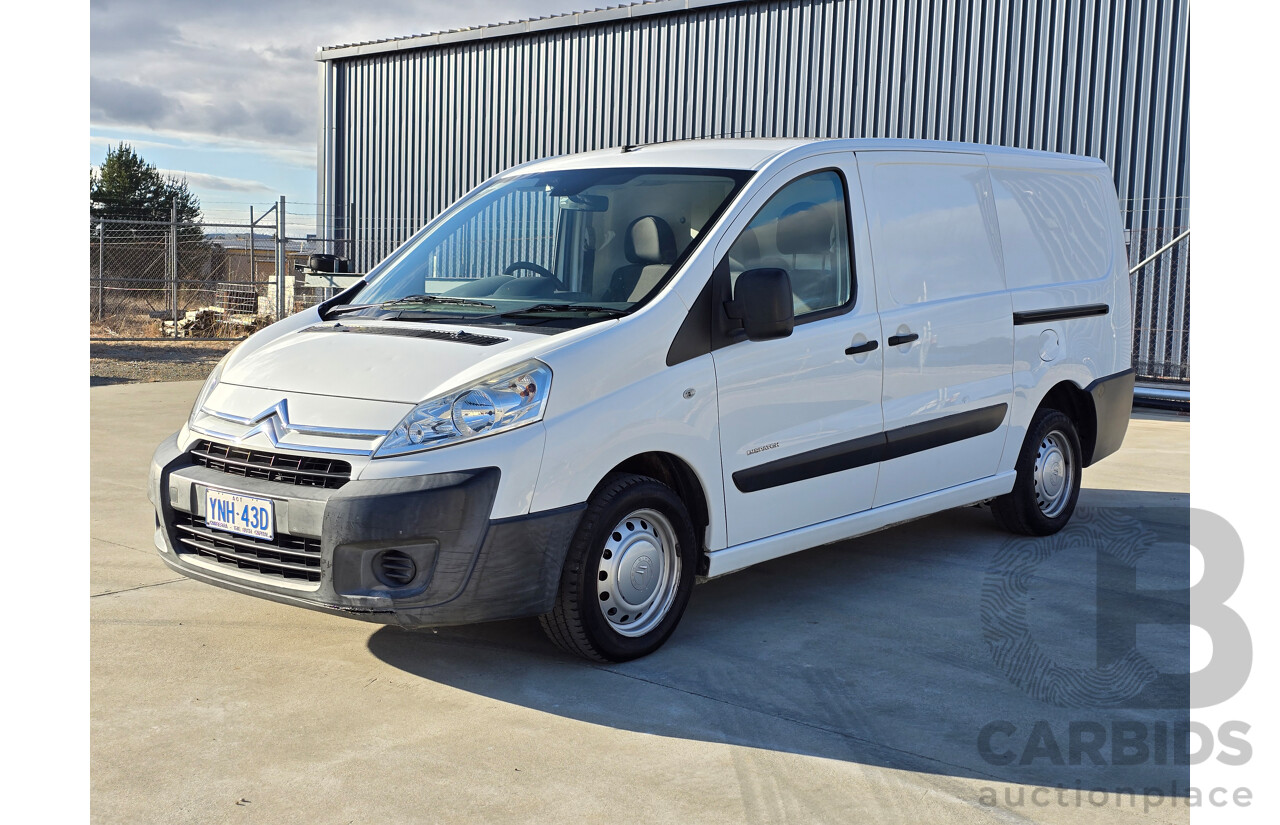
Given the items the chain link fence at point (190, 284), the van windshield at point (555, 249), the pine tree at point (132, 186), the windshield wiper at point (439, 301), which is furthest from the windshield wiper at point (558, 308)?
the pine tree at point (132, 186)

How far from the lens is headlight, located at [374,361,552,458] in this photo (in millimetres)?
3883

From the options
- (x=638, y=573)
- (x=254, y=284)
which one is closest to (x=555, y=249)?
(x=638, y=573)

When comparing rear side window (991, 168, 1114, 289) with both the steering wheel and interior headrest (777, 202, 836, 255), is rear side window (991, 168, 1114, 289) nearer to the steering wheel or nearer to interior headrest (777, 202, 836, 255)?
interior headrest (777, 202, 836, 255)

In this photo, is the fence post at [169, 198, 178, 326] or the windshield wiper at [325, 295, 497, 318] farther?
the fence post at [169, 198, 178, 326]

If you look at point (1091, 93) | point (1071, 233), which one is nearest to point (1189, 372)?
point (1091, 93)

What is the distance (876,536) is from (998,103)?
10.4 m

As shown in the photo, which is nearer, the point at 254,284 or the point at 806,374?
the point at 806,374

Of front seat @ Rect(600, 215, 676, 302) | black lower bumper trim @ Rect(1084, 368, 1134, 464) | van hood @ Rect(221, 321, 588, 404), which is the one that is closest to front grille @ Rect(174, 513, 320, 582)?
van hood @ Rect(221, 321, 588, 404)

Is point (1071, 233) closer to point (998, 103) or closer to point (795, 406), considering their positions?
point (795, 406)

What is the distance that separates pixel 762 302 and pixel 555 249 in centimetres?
104

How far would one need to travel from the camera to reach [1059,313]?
20.6 ft

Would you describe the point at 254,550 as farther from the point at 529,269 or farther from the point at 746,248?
the point at 746,248

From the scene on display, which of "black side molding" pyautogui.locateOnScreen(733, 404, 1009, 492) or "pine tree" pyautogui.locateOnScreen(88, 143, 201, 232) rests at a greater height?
"pine tree" pyautogui.locateOnScreen(88, 143, 201, 232)

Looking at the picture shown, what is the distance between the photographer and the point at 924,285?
5457mm
